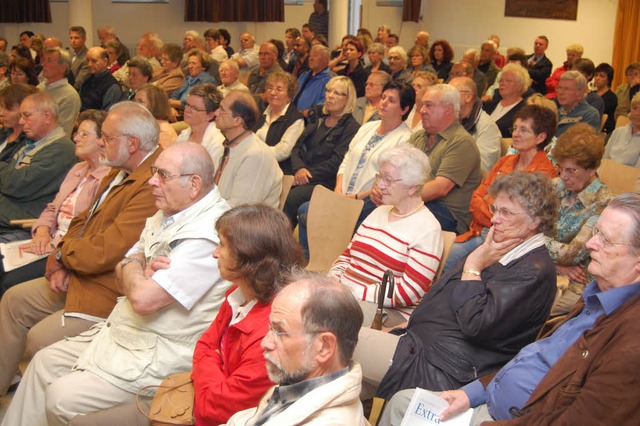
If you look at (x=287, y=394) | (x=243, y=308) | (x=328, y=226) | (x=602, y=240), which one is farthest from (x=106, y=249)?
(x=602, y=240)

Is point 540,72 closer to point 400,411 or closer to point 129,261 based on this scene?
point 129,261

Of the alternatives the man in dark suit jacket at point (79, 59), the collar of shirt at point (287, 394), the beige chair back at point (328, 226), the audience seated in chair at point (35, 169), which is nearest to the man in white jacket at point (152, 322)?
the collar of shirt at point (287, 394)

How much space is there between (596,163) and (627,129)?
7.01 ft

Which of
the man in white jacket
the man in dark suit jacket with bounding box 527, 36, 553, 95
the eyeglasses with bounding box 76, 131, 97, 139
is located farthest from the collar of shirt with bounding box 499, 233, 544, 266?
the man in dark suit jacket with bounding box 527, 36, 553, 95

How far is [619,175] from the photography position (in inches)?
164

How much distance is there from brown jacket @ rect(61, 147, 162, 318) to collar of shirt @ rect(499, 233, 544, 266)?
1.51 metres

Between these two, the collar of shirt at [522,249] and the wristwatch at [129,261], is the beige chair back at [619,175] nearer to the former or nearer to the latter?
the collar of shirt at [522,249]

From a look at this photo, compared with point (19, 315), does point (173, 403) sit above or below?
above

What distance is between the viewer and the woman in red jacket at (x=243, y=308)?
210 centimetres

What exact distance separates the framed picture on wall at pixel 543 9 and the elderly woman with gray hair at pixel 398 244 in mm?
10099

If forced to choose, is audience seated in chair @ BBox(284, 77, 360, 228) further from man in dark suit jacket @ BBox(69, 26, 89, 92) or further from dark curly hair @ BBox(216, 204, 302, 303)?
man in dark suit jacket @ BBox(69, 26, 89, 92)

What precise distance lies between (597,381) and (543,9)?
11.6m

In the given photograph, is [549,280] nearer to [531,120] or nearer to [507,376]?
[507,376]

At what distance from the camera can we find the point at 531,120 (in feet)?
12.3
